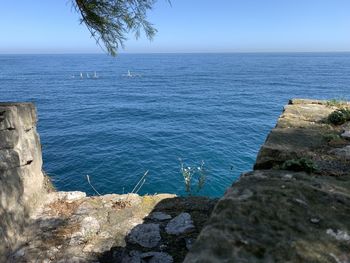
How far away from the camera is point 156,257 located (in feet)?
16.1

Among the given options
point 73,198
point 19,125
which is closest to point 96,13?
point 19,125

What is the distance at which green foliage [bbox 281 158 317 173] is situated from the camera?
3.02m

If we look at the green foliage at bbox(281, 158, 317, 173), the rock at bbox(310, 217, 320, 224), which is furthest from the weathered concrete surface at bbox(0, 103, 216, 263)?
the rock at bbox(310, 217, 320, 224)

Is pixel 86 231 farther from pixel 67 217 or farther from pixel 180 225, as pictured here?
pixel 180 225

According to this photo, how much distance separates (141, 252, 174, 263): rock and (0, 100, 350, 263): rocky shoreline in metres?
0.01

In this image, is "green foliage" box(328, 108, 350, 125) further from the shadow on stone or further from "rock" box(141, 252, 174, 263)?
"rock" box(141, 252, 174, 263)

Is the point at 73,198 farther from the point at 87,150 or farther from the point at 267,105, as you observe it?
the point at 267,105

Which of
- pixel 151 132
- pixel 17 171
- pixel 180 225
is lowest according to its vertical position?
pixel 151 132

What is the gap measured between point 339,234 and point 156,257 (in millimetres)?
3391

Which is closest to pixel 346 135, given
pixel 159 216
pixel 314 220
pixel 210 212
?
pixel 314 220

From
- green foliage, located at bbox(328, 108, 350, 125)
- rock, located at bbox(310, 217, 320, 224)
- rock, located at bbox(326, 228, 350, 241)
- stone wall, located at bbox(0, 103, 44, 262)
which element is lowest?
stone wall, located at bbox(0, 103, 44, 262)

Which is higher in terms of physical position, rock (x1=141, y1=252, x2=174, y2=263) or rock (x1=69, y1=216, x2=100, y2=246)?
rock (x1=141, y1=252, x2=174, y2=263)

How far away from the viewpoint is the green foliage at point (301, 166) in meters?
3.02

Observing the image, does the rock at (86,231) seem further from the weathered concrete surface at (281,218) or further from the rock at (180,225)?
the weathered concrete surface at (281,218)
